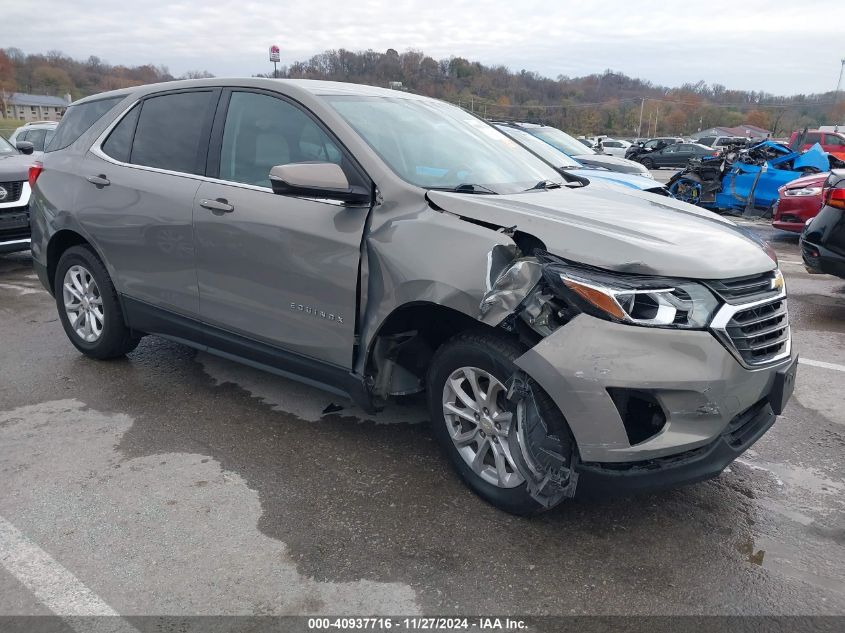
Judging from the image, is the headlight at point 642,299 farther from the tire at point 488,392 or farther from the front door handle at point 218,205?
the front door handle at point 218,205

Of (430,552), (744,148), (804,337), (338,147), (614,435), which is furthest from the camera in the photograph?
(744,148)

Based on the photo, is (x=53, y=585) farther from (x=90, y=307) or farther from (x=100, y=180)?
(x=100, y=180)

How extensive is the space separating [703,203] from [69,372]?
38.1 ft

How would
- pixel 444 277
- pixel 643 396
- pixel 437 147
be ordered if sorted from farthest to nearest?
pixel 437 147 → pixel 444 277 → pixel 643 396

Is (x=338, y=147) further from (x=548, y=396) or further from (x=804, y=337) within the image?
(x=804, y=337)

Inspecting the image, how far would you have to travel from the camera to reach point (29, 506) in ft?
9.94

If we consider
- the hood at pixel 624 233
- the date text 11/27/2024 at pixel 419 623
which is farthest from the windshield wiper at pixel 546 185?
the date text 11/27/2024 at pixel 419 623

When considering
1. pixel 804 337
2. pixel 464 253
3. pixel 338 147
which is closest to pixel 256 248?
→ pixel 338 147

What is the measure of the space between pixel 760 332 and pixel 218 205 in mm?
2722

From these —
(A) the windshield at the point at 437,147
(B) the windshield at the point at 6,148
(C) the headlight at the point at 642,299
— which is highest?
(A) the windshield at the point at 437,147

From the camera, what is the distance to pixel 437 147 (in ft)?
11.7

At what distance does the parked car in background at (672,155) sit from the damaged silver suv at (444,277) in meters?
31.4

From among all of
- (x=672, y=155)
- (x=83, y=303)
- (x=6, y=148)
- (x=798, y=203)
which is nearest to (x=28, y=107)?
(x=672, y=155)

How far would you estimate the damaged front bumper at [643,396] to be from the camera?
7.95 ft
